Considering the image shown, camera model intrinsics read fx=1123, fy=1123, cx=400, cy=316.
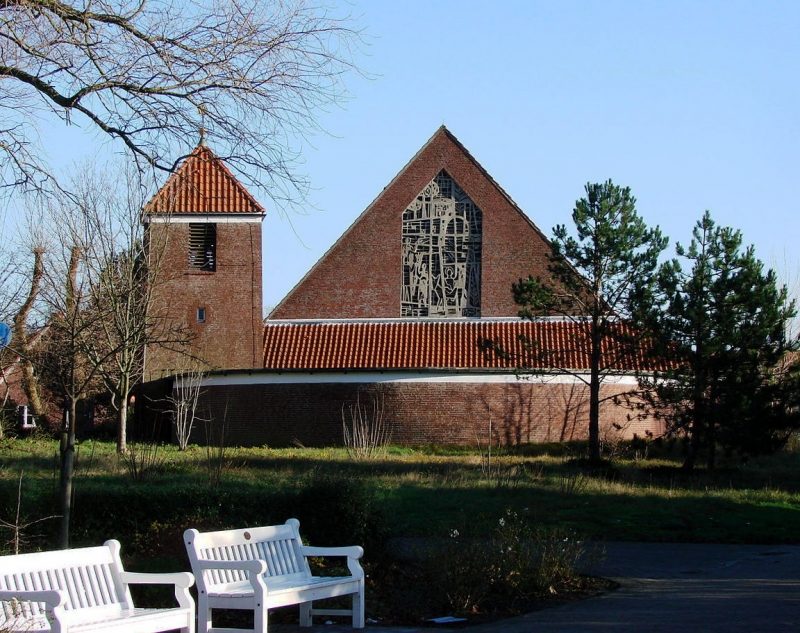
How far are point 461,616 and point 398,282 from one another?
35.6 m

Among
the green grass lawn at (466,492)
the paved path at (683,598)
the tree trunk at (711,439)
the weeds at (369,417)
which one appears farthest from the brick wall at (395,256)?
the paved path at (683,598)

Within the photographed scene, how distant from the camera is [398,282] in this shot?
45.4 meters

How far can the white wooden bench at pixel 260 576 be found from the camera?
831 centimetres

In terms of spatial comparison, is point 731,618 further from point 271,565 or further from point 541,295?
point 541,295

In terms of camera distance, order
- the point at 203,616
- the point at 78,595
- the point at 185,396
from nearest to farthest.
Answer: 1. the point at 78,595
2. the point at 203,616
3. the point at 185,396

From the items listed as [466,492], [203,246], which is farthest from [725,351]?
[203,246]

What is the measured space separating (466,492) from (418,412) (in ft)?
63.5

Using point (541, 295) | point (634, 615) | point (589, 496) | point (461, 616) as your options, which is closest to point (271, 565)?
point (461, 616)

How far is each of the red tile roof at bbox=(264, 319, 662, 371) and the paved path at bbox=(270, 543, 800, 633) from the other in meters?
24.7

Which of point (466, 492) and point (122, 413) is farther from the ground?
point (122, 413)

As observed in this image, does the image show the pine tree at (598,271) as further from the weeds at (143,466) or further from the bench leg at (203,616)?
the bench leg at (203,616)

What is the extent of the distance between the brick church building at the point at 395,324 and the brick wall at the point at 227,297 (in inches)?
2.0

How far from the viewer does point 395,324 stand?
44.7m

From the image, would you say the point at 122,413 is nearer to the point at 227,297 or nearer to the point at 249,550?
the point at 227,297
